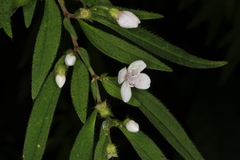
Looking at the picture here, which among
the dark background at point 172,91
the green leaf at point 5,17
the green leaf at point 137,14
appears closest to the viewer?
the green leaf at point 5,17

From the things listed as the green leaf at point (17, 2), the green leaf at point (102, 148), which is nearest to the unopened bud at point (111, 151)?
the green leaf at point (102, 148)

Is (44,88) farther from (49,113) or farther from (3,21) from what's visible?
(3,21)

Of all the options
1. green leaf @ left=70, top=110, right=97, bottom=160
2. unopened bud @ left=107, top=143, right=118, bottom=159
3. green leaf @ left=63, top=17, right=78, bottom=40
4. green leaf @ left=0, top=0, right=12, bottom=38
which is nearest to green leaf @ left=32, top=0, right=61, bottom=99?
green leaf @ left=63, top=17, right=78, bottom=40

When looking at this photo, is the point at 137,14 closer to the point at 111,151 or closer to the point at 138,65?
the point at 138,65

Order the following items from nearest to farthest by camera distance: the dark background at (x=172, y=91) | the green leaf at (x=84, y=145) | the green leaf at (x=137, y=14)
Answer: the green leaf at (x=84, y=145), the green leaf at (x=137, y=14), the dark background at (x=172, y=91)

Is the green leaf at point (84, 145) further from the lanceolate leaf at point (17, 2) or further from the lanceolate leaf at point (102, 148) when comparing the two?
the lanceolate leaf at point (17, 2)

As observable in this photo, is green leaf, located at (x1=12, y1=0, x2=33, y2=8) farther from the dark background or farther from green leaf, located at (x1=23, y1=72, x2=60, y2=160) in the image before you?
the dark background
